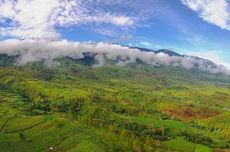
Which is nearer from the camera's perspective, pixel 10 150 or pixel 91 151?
pixel 91 151

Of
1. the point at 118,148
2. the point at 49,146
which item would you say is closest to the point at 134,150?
the point at 118,148

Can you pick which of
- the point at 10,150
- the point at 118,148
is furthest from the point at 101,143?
the point at 10,150

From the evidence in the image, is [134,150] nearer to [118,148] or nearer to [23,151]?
[118,148]

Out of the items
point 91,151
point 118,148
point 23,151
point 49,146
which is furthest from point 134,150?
point 23,151

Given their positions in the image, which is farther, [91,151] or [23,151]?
[23,151]

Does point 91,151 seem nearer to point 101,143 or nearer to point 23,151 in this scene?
point 101,143

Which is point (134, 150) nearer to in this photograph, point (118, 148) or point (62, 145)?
point (118, 148)

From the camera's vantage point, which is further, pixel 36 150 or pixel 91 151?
pixel 36 150
